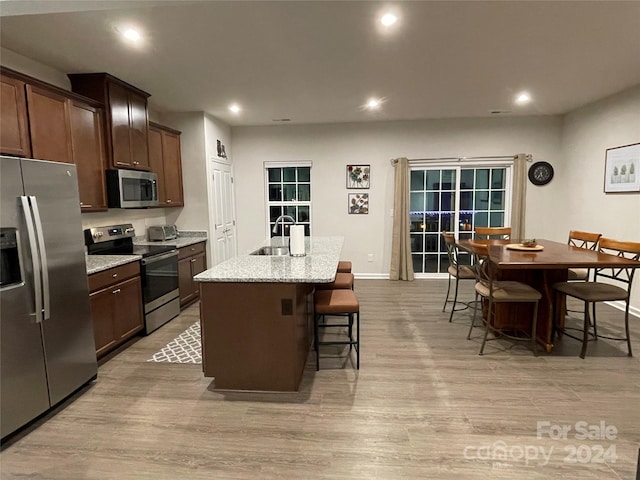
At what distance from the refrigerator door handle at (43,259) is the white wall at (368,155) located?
4.12 metres

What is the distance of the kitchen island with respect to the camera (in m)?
2.41

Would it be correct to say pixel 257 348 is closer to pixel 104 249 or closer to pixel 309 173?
pixel 104 249

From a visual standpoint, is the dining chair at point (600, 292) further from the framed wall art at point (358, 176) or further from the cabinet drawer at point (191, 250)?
the cabinet drawer at point (191, 250)

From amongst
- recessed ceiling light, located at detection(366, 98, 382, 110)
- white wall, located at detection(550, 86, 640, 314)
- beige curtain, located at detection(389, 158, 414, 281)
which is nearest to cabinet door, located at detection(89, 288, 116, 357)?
recessed ceiling light, located at detection(366, 98, 382, 110)

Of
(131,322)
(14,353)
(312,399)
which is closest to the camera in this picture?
(14,353)

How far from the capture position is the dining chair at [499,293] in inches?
119

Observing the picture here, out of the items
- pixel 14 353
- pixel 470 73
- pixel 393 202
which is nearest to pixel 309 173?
pixel 393 202

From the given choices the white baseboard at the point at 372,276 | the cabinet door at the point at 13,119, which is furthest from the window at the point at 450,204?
the cabinet door at the point at 13,119

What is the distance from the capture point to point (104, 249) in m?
3.71

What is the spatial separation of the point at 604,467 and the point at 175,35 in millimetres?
3884

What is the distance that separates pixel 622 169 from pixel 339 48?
3816 millimetres

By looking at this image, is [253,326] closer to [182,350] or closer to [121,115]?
[182,350]

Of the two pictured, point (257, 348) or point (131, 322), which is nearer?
point (257, 348)

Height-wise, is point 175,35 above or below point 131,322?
above
